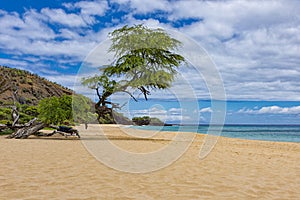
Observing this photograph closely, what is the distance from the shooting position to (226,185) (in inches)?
276

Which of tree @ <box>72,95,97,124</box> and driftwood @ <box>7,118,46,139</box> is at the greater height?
tree @ <box>72,95,97,124</box>

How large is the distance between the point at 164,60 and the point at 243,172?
49.3 ft

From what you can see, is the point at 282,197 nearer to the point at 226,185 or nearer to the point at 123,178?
the point at 226,185

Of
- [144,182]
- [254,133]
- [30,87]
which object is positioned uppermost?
[30,87]

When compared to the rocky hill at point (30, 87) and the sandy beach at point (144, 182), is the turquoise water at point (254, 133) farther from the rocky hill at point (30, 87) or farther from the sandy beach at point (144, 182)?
the sandy beach at point (144, 182)

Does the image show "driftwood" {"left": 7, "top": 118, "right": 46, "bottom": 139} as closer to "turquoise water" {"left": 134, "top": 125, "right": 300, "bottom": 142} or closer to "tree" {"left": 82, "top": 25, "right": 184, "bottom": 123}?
"tree" {"left": 82, "top": 25, "right": 184, "bottom": 123}

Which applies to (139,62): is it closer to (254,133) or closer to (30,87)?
(254,133)

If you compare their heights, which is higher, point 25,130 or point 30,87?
point 30,87

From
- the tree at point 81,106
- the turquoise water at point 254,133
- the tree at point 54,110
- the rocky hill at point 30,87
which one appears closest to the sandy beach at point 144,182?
the tree at point 54,110

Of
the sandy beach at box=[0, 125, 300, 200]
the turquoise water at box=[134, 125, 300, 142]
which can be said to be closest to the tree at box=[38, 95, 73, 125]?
the sandy beach at box=[0, 125, 300, 200]

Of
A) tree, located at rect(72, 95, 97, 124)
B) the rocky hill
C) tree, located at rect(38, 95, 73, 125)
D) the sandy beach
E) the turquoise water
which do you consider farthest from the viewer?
the rocky hill

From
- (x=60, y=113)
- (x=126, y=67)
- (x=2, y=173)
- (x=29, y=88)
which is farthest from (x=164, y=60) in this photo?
(x=29, y=88)

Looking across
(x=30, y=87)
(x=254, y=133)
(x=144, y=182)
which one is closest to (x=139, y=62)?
(x=144, y=182)

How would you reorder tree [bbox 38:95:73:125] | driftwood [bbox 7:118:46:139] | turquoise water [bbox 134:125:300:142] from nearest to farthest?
1. driftwood [bbox 7:118:46:139]
2. tree [bbox 38:95:73:125]
3. turquoise water [bbox 134:125:300:142]
